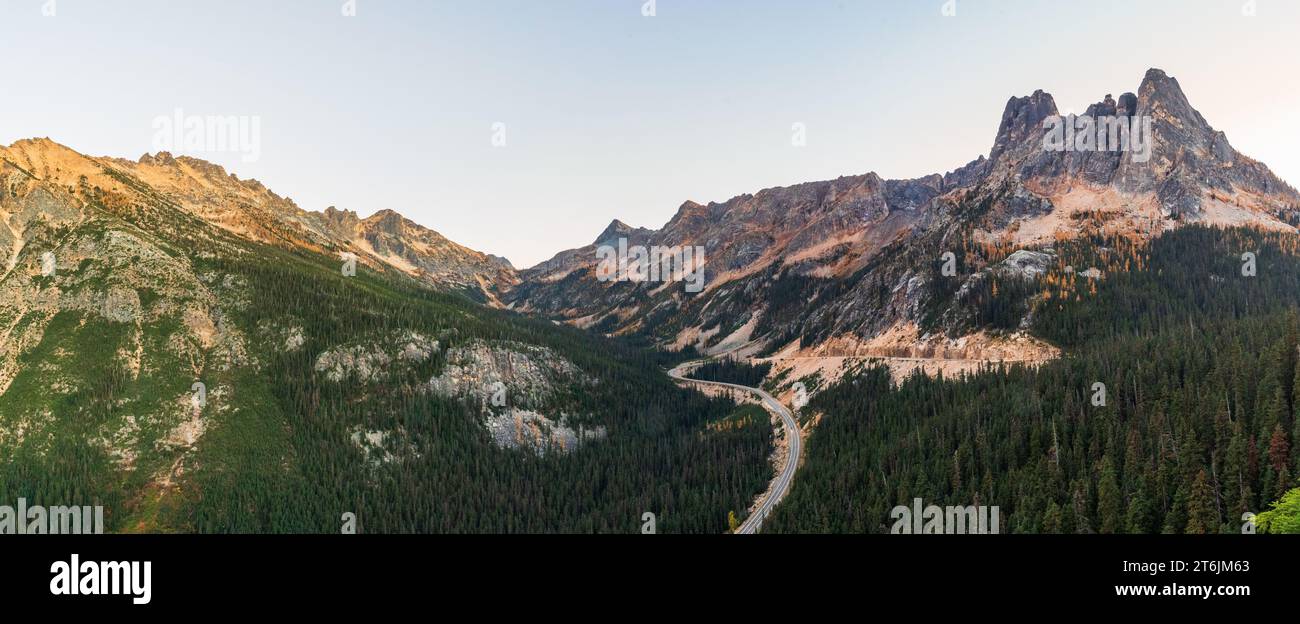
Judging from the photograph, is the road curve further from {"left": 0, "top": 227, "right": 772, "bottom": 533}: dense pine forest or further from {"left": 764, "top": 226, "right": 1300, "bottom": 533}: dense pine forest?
{"left": 764, "top": 226, "right": 1300, "bottom": 533}: dense pine forest

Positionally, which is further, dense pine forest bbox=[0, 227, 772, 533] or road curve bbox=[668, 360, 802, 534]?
road curve bbox=[668, 360, 802, 534]

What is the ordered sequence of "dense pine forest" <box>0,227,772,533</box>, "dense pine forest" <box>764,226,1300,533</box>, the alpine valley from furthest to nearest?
"dense pine forest" <box>0,227,772,533</box> → the alpine valley → "dense pine forest" <box>764,226,1300,533</box>

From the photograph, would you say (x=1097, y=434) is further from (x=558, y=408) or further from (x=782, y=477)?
(x=558, y=408)

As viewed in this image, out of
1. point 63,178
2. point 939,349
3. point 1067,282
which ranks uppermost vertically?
point 63,178

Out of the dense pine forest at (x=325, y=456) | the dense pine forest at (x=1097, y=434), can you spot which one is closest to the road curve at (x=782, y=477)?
the dense pine forest at (x=325, y=456)

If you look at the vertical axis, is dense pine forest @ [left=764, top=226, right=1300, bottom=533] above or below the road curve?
above

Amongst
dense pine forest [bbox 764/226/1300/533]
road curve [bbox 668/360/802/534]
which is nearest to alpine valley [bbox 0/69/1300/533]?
dense pine forest [bbox 764/226/1300/533]
